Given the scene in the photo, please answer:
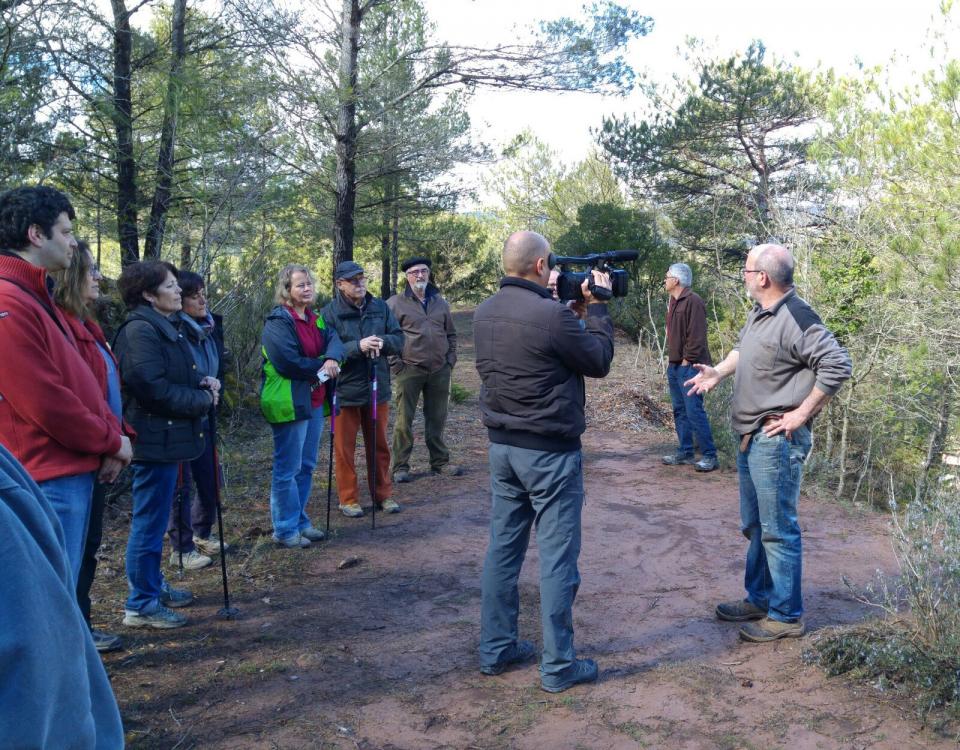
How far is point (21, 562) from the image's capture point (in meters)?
1.09

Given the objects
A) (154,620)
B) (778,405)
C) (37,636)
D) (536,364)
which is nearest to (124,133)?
(154,620)

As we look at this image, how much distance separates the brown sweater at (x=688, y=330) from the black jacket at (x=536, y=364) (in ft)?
14.5

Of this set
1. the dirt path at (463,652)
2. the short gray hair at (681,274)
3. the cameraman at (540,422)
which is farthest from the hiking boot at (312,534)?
the short gray hair at (681,274)

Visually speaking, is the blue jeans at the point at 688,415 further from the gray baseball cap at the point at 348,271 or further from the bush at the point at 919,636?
the bush at the point at 919,636

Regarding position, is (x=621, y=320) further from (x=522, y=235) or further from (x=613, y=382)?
(x=522, y=235)

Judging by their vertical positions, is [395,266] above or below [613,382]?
above

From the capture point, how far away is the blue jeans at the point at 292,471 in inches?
219

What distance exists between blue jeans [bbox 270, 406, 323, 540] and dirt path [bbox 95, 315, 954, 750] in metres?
0.24

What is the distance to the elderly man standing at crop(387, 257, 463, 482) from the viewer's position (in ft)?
24.1

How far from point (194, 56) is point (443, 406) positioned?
6128 millimetres

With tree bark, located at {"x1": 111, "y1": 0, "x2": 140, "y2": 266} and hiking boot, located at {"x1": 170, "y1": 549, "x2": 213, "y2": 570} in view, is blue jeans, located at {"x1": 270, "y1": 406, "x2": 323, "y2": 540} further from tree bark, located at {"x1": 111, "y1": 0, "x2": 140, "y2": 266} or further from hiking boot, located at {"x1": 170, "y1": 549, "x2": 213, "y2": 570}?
tree bark, located at {"x1": 111, "y1": 0, "x2": 140, "y2": 266}

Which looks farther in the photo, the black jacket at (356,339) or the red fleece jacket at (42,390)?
the black jacket at (356,339)

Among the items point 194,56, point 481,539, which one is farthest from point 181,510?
point 194,56

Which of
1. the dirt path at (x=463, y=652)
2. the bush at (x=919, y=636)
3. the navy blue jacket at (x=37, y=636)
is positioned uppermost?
the navy blue jacket at (x=37, y=636)
